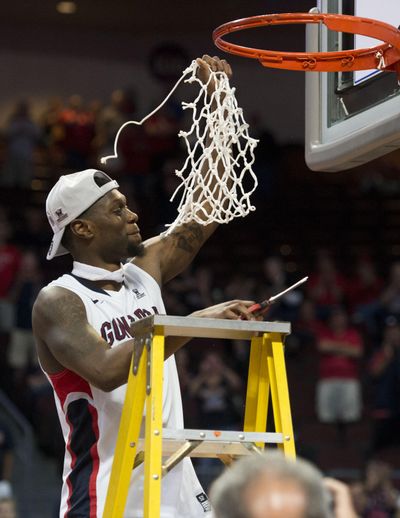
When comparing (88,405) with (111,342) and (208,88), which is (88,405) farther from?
(208,88)

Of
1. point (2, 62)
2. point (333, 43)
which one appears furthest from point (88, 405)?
point (2, 62)

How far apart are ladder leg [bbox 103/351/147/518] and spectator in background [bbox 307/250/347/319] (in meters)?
9.46

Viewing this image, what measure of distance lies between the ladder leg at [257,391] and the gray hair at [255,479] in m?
1.83

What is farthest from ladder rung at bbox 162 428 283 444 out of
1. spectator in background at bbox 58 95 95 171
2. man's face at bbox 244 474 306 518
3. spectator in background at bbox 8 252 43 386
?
spectator in background at bbox 58 95 95 171

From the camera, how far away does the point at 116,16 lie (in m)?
17.0

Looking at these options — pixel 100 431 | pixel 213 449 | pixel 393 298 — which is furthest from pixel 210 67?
pixel 393 298

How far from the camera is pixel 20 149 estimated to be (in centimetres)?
1638

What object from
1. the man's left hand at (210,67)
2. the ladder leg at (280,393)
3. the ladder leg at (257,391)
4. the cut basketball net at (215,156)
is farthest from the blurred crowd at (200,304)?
the ladder leg at (280,393)

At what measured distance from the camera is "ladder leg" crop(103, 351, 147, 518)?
3523 millimetres

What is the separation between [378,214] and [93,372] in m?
13.4

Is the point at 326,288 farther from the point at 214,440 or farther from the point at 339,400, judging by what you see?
the point at 214,440

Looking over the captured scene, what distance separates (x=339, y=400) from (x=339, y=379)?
0.78 feet

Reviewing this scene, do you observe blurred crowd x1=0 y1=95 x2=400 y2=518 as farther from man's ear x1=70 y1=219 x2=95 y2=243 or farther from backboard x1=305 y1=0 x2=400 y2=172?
backboard x1=305 y1=0 x2=400 y2=172

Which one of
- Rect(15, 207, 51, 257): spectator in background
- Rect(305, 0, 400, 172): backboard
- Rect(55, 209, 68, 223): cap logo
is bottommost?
Rect(15, 207, 51, 257): spectator in background
